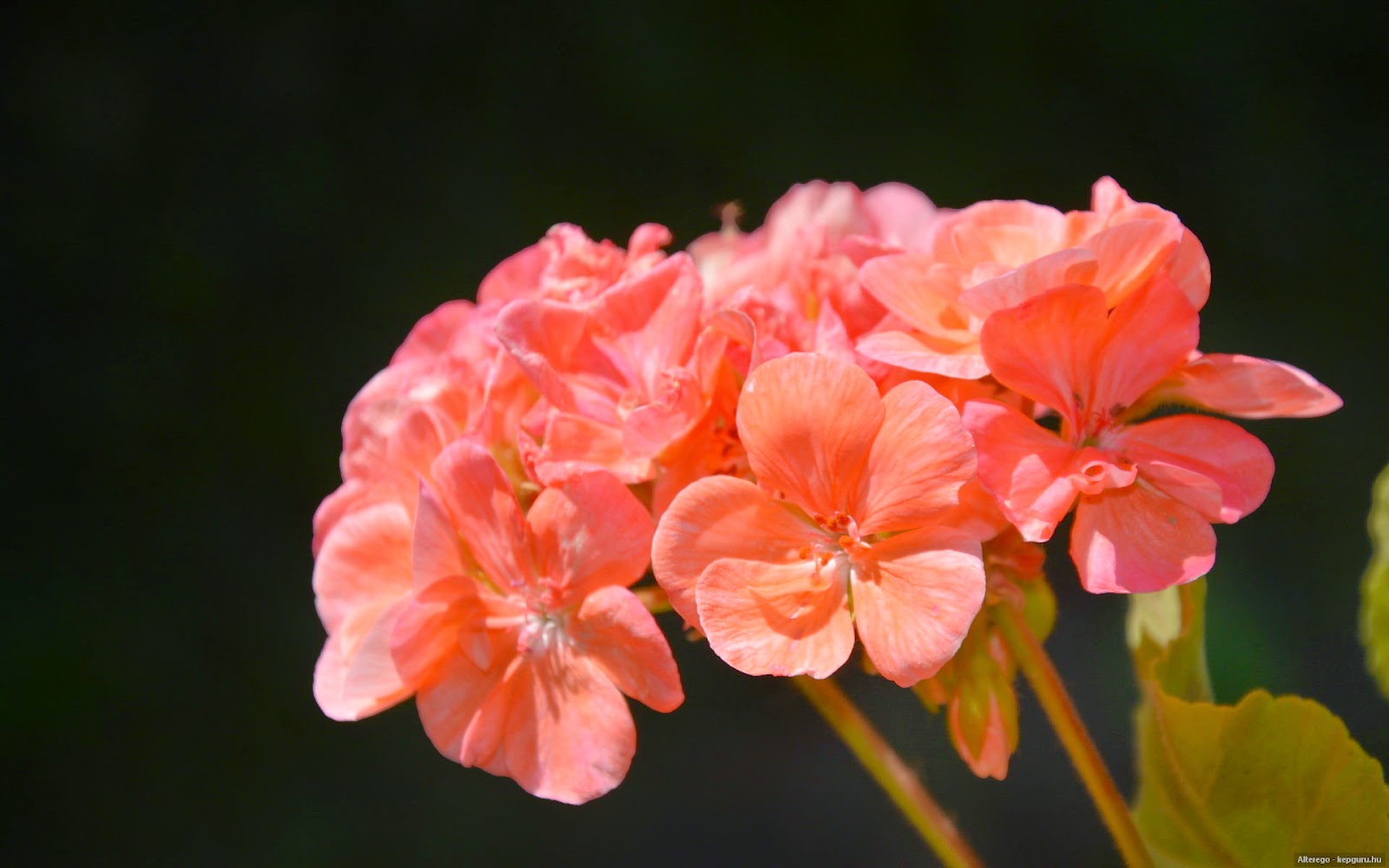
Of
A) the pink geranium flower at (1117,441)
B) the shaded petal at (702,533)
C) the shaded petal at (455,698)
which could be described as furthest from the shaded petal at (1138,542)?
the shaded petal at (455,698)

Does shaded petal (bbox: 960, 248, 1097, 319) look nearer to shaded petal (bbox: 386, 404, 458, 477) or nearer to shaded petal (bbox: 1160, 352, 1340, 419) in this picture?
shaded petal (bbox: 1160, 352, 1340, 419)

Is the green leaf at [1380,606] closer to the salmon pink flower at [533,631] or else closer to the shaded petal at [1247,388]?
the shaded petal at [1247,388]

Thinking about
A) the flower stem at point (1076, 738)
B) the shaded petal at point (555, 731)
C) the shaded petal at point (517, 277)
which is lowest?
the flower stem at point (1076, 738)

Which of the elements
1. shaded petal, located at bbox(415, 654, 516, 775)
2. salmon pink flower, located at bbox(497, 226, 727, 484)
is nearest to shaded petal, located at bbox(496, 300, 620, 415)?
salmon pink flower, located at bbox(497, 226, 727, 484)

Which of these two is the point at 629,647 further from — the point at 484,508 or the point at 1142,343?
the point at 1142,343

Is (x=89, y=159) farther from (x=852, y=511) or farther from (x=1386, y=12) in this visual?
(x=1386, y=12)

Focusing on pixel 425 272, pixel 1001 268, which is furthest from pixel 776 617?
pixel 425 272

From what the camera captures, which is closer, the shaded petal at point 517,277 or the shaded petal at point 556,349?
the shaded petal at point 556,349
